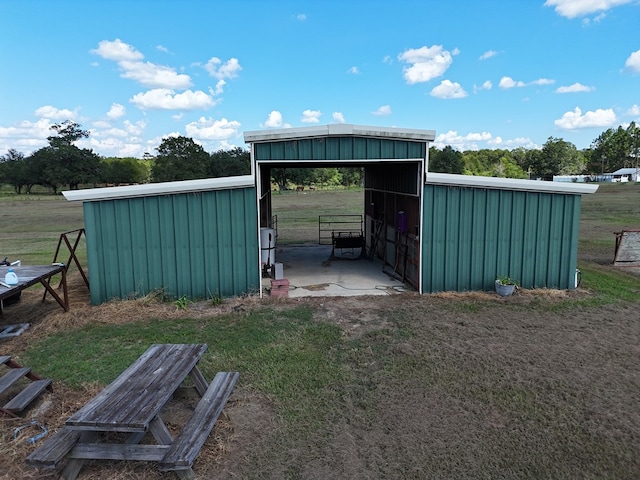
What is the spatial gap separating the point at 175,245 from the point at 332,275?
3.95 m

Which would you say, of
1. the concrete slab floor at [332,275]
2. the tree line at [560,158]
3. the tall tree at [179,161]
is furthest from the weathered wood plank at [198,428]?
the tree line at [560,158]

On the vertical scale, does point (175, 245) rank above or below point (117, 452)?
above

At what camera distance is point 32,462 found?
310 cm

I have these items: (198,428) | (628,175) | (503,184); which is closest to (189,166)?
(503,184)

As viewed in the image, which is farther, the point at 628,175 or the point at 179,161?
the point at 628,175

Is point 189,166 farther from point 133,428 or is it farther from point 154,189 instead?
point 133,428

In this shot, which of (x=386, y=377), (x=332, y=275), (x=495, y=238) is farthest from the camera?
(x=332, y=275)

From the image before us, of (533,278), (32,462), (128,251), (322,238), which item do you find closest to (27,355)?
(128,251)

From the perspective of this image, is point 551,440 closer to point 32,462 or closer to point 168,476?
point 168,476

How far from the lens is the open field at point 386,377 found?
11.8 ft

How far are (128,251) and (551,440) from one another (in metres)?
7.18

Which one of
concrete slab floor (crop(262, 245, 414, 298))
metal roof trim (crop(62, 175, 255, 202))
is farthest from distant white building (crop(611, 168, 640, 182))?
metal roof trim (crop(62, 175, 255, 202))

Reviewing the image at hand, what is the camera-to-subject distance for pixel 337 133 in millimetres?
8117

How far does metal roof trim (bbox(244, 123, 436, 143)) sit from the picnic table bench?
5.06m
